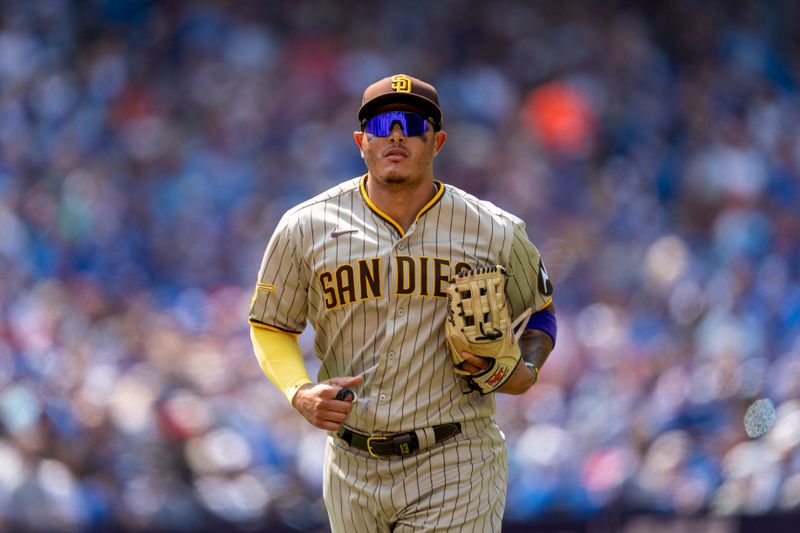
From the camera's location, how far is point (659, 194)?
348 inches

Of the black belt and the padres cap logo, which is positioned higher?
the padres cap logo

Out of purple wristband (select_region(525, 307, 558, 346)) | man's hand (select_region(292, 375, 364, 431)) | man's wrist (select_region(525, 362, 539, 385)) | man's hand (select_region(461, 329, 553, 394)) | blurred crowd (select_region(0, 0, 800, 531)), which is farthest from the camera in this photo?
blurred crowd (select_region(0, 0, 800, 531))

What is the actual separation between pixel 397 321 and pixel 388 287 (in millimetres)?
104

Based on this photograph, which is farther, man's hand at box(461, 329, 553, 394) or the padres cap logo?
the padres cap logo

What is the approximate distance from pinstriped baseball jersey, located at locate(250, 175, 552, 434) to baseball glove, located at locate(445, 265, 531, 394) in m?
0.12

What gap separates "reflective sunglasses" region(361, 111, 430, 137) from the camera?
3453 millimetres

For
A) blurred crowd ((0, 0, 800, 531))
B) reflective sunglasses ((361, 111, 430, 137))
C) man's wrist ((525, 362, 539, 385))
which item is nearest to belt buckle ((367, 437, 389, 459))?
man's wrist ((525, 362, 539, 385))

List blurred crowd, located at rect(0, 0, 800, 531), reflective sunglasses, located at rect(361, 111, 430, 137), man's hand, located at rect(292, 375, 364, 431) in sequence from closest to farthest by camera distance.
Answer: man's hand, located at rect(292, 375, 364, 431) → reflective sunglasses, located at rect(361, 111, 430, 137) → blurred crowd, located at rect(0, 0, 800, 531)

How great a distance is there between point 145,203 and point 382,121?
5201 mm

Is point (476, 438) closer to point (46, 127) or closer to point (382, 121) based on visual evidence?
point (382, 121)

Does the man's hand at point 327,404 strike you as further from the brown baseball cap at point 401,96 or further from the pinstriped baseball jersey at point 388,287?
the brown baseball cap at point 401,96

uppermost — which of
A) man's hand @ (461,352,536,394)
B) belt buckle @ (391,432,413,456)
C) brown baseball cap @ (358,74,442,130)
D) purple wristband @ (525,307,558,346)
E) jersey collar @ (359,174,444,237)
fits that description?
brown baseball cap @ (358,74,442,130)

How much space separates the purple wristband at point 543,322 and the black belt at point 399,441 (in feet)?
1.48

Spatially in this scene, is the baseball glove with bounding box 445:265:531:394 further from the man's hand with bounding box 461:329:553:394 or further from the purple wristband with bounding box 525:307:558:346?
the purple wristband with bounding box 525:307:558:346
